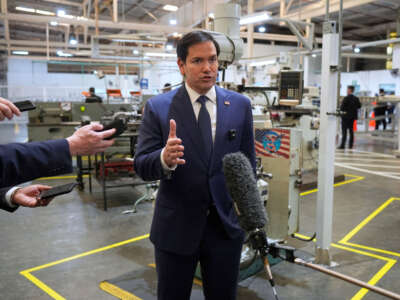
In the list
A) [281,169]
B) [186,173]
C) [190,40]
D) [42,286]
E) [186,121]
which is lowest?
[42,286]

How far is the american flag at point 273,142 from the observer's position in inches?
126

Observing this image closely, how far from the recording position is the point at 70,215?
4477 millimetres

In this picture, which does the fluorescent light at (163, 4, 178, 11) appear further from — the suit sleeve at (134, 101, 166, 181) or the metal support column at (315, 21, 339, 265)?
the suit sleeve at (134, 101, 166, 181)

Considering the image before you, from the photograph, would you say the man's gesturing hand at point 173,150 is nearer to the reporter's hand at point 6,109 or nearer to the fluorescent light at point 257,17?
the reporter's hand at point 6,109

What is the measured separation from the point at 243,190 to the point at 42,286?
86.4 inches

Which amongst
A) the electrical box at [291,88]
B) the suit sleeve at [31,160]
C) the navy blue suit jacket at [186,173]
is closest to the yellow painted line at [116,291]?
the navy blue suit jacket at [186,173]

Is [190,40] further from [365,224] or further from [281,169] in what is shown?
[365,224]

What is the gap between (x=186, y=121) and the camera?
1.46 m

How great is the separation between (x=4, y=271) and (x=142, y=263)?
3.82 feet

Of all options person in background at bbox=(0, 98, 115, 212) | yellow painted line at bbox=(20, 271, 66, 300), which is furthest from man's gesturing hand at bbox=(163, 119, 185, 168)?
yellow painted line at bbox=(20, 271, 66, 300)

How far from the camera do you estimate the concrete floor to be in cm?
273

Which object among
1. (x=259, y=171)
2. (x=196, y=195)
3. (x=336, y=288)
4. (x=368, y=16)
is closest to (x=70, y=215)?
(x=259, y=171)

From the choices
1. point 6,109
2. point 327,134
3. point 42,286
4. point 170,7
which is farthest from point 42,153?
point 170,7

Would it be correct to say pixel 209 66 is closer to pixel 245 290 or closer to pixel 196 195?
pixel 196 195
